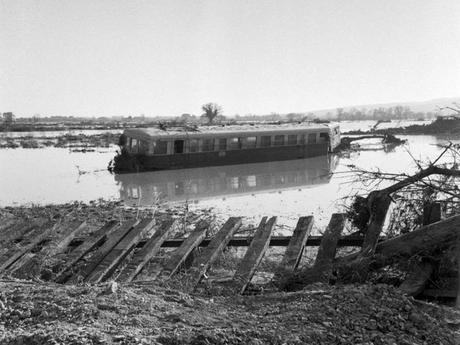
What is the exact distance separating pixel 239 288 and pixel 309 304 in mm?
905

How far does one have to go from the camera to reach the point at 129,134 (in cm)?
2378

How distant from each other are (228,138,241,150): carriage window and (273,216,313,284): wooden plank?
19014mm

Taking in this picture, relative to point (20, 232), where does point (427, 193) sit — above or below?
above

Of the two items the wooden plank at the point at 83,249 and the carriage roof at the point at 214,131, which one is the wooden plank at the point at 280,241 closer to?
the wooden plank at the point at 83,249

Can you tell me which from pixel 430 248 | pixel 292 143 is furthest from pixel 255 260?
pixel 292 143

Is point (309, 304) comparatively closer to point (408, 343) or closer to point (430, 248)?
point (408, 343)

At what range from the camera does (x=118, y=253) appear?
4969mm

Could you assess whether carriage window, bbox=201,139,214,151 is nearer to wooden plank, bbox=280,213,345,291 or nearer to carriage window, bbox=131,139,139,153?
carriage window, bbox=131,139,139,153

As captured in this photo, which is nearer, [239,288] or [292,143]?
[239,288]

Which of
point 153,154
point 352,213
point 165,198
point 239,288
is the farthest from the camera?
point 153,154

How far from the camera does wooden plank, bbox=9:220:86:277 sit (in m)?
4.83

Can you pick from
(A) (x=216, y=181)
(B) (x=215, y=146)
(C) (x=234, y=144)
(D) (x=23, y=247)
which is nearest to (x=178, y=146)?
(B) (x=215, y=146)

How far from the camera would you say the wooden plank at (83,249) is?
15.4 ft

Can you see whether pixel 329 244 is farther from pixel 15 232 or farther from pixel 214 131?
pixel 214 131
